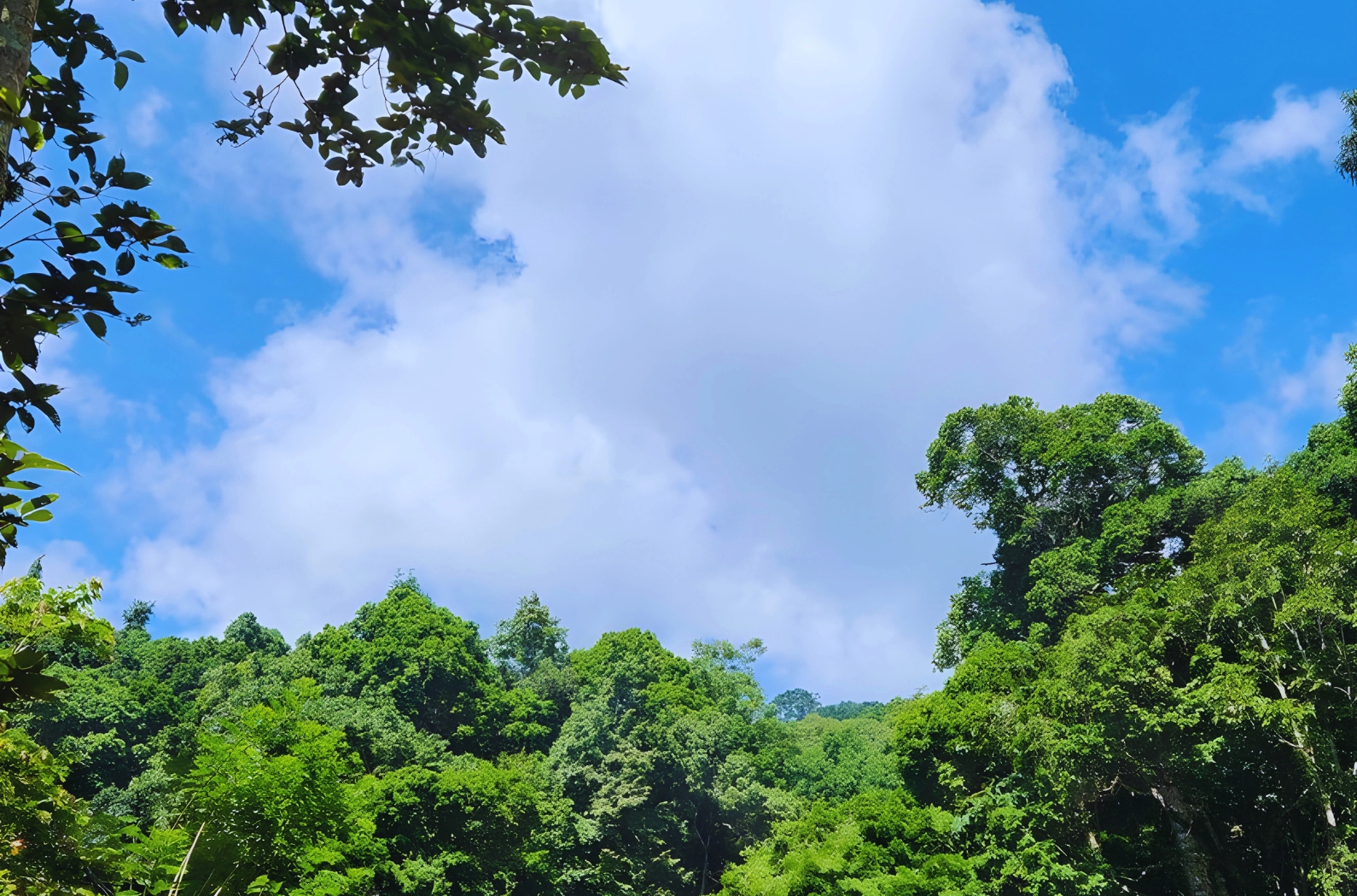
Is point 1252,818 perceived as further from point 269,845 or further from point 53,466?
point 53,466

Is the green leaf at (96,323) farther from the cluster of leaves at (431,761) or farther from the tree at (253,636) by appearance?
the tree at (253,636)

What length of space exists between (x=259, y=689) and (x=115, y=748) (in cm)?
690

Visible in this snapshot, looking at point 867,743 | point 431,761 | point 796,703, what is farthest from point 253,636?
point 796,703

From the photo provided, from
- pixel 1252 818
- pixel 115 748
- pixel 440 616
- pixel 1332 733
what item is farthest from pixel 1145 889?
pixel 115 748

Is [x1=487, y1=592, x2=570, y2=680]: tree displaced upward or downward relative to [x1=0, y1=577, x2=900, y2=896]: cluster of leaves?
upward

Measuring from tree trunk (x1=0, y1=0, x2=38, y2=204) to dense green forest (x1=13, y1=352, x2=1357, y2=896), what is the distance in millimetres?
1230

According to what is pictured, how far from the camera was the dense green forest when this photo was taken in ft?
41.2

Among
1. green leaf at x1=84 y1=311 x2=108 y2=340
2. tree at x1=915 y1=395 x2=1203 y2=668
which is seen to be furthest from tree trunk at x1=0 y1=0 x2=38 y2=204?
tree at x1=915 y1=395 x2=1203 y2=668

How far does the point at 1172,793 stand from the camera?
16.0 meters

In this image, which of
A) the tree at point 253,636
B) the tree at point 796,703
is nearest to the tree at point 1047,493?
the tree at point 253,636

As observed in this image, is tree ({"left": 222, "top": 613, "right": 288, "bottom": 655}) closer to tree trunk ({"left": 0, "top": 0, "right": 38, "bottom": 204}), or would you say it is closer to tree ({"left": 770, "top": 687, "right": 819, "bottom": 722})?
tree trunk ({"left": 0, "top": 0, "right": 38, "bottom": 204})

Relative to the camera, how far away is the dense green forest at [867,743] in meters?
12.6

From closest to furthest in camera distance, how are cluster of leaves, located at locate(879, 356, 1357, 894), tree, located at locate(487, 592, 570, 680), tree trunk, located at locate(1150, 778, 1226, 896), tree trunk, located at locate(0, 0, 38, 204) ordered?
tree trunk, located at locate(0, 0, 38, 204) < cluster of leaves, located at locate(879, 356, 1357, 894) < tree trunk, located at locate(1150, 778, 1226, 896) < tree, located at locate(487, 592, 570, 680)

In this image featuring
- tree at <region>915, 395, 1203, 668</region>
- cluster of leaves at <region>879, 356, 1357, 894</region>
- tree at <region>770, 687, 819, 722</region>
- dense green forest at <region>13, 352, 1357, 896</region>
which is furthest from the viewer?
tree at <region>770, 687, 819, 722</region>
